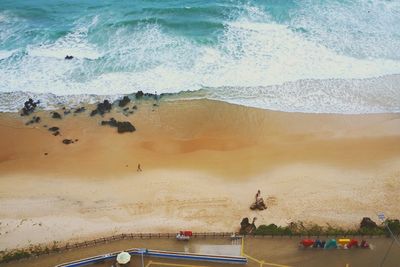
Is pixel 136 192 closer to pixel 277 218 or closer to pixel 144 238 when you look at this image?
pixel 144 238

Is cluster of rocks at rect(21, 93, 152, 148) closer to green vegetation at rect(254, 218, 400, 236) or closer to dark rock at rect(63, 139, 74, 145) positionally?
dark rock at rect(63, 139, 74, 145)

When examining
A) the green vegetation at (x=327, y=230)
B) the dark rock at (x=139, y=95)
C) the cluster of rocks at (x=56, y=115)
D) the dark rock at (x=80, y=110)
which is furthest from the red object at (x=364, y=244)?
the cluster of rocks at (x=56, y=115)

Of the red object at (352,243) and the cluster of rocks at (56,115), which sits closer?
the red object at (352,243)

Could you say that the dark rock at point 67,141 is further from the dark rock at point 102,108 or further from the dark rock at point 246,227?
the dark rock at point 246,227

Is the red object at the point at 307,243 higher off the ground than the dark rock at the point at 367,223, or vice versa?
the dark rock at the point at 367,223

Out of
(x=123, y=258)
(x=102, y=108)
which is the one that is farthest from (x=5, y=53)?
(x=123, y=258)
